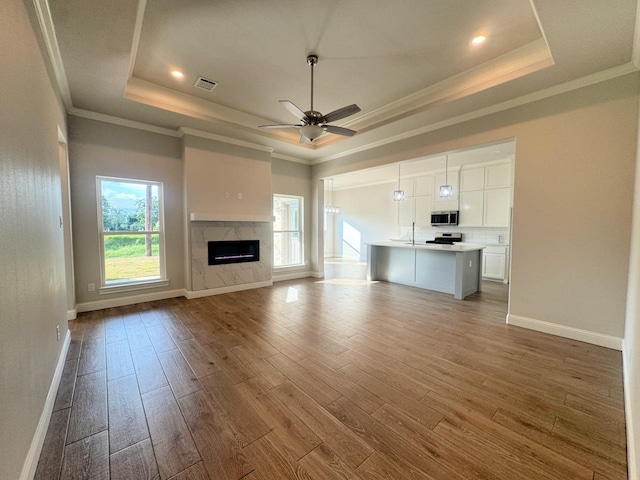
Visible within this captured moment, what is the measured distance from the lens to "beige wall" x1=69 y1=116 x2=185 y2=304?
3877 mm

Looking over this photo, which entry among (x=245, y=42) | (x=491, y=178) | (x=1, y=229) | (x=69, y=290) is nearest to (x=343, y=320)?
(x=1, y=229)

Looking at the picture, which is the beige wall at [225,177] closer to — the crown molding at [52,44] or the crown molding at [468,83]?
the crown molding at [52,44]

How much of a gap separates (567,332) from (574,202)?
153 centimetres

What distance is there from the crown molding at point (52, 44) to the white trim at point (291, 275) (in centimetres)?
455

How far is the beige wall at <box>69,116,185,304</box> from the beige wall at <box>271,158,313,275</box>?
210 centimetres

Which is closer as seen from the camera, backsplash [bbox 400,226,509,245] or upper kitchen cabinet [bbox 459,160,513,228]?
upper kitchen cabinet [bbox 459,160,513,228]

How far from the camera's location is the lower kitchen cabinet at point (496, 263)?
623cm

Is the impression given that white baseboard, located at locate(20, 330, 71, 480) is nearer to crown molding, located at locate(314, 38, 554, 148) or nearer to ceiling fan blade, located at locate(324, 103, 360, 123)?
ceiling fan blade, located at locate(324, 103, 360, 123)

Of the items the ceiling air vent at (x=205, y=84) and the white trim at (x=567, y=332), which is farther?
the ceiling air vent at (x=205, y=84)

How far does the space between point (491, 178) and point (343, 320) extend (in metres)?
5.55

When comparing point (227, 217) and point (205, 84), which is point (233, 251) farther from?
point (205, 84)

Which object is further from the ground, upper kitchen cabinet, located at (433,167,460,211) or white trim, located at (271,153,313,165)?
white trim, located at (271,153,313,165)

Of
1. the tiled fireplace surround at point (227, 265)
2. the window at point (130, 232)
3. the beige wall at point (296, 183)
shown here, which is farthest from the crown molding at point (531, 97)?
the window at point (130, 232)

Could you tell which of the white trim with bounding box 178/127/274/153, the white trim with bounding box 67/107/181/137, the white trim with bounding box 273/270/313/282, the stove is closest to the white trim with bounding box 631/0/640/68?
the stove
